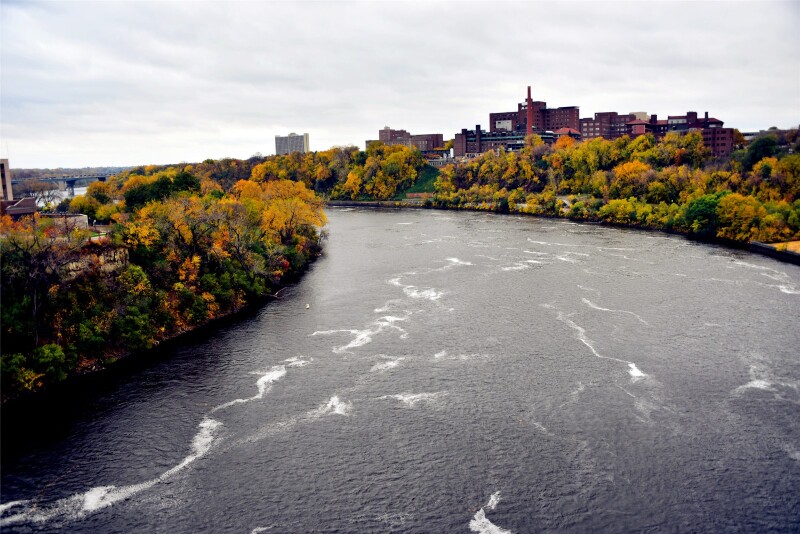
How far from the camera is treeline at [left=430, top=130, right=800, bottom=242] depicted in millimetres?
94438

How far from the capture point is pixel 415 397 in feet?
129

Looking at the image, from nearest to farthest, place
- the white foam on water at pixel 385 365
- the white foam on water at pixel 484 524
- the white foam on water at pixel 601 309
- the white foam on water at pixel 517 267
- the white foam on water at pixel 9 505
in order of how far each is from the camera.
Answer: the white foam on water at pixel 484 524
the white foam on water at pixel 9 505
the white foam on water at pixel 385 365
the white foam on water at pixel 601 309
the white foam on water at pixel 517 267

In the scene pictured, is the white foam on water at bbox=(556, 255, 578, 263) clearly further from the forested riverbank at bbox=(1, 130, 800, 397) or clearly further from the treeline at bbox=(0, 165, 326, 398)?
the treeline at bbox=(0, 165, 326, 398)

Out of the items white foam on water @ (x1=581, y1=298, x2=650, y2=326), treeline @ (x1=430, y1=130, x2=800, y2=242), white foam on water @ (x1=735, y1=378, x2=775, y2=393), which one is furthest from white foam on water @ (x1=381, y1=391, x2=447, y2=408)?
treeline @ (x1=430, y1=130, x2=800, y2=242)

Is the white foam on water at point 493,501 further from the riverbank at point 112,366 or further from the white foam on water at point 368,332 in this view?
the riverbank at point 112,366

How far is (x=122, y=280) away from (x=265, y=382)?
16.4m

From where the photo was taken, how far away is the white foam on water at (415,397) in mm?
38812

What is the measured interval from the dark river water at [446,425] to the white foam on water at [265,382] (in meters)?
0.21

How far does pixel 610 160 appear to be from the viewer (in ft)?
487

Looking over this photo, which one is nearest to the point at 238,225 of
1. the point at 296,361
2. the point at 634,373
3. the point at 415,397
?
the point at 296,361

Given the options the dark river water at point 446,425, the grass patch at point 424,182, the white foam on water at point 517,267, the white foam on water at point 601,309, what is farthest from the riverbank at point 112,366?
the grass patch at point 424,182

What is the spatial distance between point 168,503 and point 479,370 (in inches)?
883

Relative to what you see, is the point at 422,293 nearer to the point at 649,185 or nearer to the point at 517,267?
the point at 517,267

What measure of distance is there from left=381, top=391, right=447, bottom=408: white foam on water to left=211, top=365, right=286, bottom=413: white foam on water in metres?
8.21
